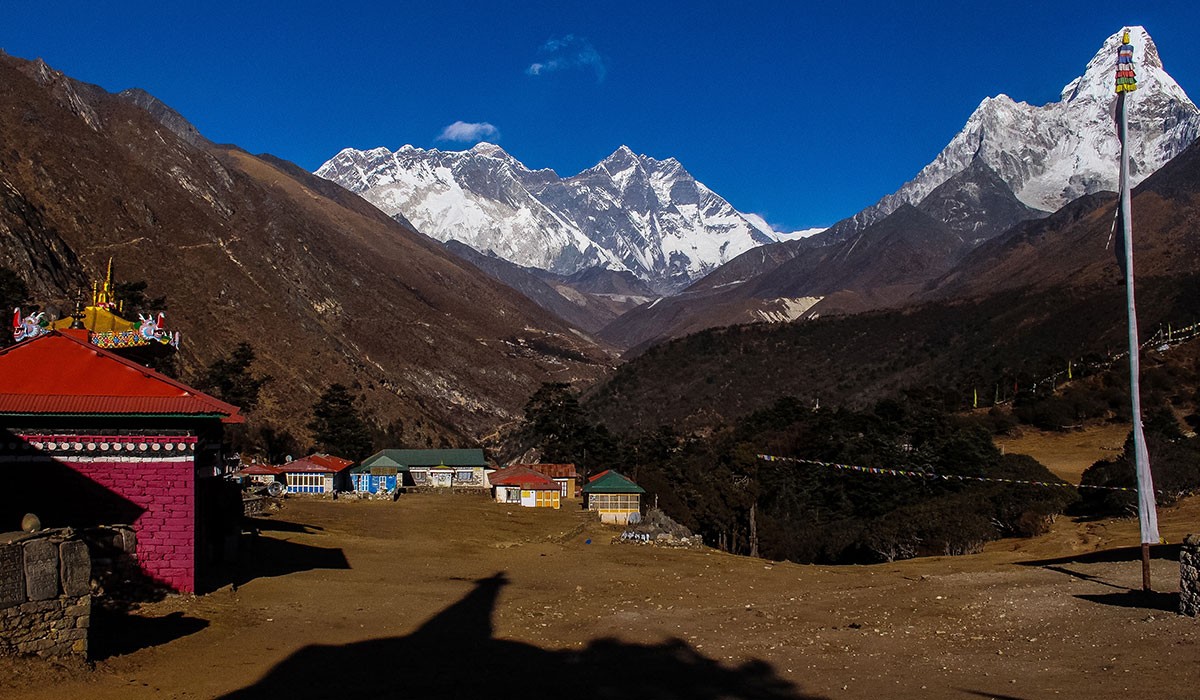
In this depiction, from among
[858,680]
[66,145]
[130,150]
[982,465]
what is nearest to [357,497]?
[982,465]

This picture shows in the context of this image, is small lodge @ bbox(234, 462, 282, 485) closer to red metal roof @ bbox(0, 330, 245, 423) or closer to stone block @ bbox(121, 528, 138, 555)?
red metal roof @ bbox(0, 330, 245, 423)

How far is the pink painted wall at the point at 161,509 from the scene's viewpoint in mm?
15680

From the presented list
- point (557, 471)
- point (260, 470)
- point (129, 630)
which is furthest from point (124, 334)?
point (557, 471)

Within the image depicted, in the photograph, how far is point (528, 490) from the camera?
192 feet

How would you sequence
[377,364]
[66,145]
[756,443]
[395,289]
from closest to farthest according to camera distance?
[756,443] → [66,145] → [377,364] → [395,289]

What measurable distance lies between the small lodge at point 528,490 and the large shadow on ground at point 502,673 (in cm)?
4215

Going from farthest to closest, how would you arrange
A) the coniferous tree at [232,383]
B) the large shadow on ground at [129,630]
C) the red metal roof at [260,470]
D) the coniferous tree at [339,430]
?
the coniferous tree at [339,430], the coniferous tree at [232,383], the red metal roof at [260,470], the large shadow on ground at [129,630]

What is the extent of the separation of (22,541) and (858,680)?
9.50 m

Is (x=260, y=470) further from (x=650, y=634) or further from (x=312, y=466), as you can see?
(x=650, y=634)

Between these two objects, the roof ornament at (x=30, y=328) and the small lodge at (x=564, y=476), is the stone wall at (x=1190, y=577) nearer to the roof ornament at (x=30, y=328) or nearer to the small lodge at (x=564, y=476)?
the roof ornament at (x=30, y=328)

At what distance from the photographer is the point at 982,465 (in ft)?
140

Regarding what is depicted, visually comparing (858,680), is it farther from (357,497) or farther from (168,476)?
(357,497)

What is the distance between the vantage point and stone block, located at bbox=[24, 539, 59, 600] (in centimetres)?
1086

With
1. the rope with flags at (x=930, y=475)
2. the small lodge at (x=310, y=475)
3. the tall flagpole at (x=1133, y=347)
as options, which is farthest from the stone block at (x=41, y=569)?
the small lodge at (x=310, y=475)
